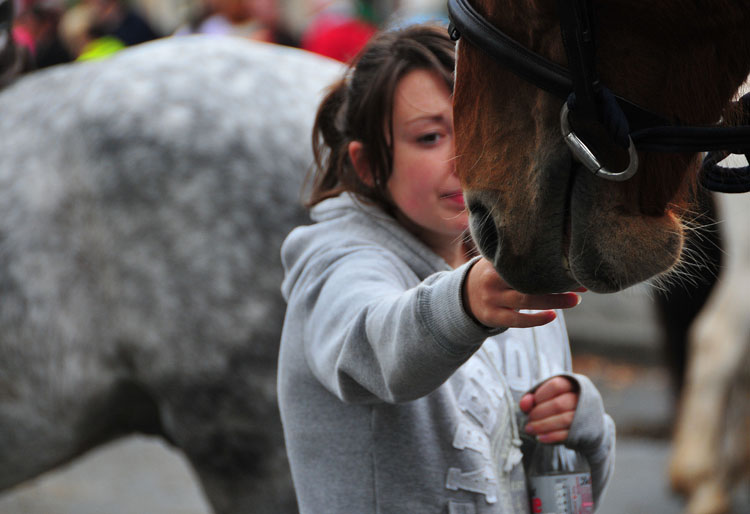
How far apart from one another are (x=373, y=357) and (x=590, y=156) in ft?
1.43

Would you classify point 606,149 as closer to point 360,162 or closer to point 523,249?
point 523,249

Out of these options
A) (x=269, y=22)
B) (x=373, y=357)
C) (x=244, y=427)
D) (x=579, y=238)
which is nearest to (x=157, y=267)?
(x=244, y=427)

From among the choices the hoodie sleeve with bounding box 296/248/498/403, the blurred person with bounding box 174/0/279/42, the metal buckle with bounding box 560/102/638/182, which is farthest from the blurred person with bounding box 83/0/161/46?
the metal buckle with bounding box 560/102/638/182

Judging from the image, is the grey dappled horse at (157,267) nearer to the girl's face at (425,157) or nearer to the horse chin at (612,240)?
the girl's face at (425,157)

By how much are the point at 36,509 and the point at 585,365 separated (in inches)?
155

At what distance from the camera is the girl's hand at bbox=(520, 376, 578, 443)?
145 centimetres

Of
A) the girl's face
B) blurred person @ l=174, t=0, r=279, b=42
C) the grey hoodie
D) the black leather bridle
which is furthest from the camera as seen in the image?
blurred person @ l=174, t=0, r=279, b=42

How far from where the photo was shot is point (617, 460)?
5180mm

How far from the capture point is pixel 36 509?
4535 millimetres

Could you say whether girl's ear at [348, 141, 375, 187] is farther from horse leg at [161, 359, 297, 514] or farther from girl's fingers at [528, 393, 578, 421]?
horse leg at [161, 359, 297, 514]

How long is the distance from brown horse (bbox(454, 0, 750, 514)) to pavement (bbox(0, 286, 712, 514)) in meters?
3.29

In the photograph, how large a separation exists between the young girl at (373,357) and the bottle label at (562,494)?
4 centimetres

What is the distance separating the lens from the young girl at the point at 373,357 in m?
1.43

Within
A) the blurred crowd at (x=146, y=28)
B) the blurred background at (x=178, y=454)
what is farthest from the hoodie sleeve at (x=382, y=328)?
the blurred crowd at (x=146, y=28)
